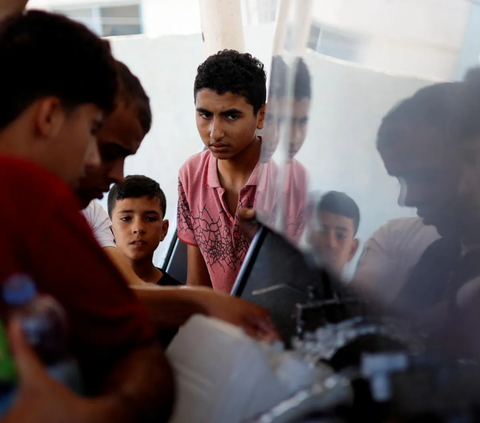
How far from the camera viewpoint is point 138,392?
0.52 metres

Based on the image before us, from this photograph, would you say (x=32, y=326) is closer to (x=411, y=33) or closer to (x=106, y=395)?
(x=106, y=395)

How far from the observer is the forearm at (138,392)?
489mm

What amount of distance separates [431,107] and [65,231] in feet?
1.41

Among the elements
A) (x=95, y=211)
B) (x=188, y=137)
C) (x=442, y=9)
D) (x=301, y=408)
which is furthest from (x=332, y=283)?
(x=188, y=137)

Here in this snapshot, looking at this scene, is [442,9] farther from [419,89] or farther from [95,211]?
[95,211]

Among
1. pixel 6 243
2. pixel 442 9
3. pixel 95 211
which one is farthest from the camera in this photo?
pixel 95 211

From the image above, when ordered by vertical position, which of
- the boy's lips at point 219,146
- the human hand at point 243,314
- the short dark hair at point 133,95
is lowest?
the human hand at point 243,314

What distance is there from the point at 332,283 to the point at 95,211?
1.13m

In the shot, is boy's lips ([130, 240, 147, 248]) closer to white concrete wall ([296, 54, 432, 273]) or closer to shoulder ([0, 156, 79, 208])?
white concrete wall ([296, 54, 432, 273])

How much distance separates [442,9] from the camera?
24.0 inches

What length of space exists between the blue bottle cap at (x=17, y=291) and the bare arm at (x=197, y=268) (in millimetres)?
1179

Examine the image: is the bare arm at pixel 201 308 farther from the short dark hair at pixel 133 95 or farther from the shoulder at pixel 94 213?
the shoulder at pixel 94 213

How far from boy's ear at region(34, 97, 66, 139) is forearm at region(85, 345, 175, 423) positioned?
0.89 feet

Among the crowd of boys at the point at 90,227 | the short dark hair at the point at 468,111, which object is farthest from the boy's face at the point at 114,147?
the short dark hair at the point at 468,111
